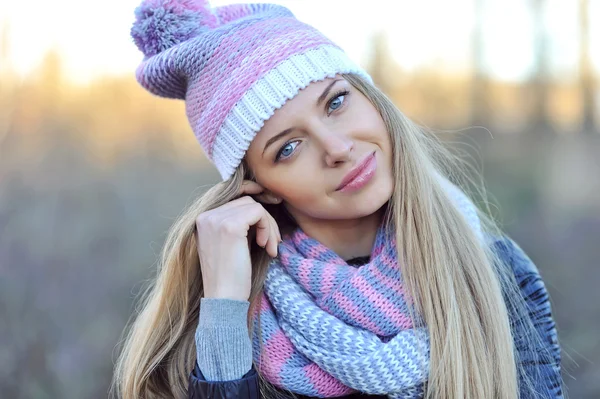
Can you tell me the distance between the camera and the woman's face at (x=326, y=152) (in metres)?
1.43

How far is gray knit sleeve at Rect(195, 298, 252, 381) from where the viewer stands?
1400 millimetres

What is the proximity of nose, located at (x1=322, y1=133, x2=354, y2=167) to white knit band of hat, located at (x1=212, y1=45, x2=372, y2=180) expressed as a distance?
0.14 meters

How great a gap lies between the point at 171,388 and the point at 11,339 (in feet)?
6.27

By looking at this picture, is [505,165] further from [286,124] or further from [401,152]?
[286,124]

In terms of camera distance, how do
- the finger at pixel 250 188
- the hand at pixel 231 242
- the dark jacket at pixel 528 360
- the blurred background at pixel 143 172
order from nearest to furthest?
the dark jacket at pixel 528 360
the hand at pixel 231 242
the finger at pixel 250 188
the blurred background at pixel 143 172

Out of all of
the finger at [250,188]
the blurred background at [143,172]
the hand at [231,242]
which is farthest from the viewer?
the blurred background at [143,172]

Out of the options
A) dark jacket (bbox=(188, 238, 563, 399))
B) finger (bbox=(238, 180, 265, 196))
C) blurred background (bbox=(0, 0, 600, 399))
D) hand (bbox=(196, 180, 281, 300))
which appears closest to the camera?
dark jacket (bbox=(188, 238, 563, 399))

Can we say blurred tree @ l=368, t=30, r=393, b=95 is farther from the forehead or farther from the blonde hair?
the forehead

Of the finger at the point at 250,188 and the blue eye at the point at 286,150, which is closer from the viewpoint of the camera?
the blue eye at the point at 286,150

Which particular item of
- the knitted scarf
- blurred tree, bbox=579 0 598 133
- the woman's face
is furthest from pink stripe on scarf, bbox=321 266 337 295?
blurred tree, bbox=579 0 598 133

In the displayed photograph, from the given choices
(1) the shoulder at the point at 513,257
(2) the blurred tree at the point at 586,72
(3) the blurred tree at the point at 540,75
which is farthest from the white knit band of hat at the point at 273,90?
(2) the blurred tree at the point at 586,72

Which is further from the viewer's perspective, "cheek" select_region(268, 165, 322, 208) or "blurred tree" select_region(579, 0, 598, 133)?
"blurred tree" select_region(579, 0, 598, 133)

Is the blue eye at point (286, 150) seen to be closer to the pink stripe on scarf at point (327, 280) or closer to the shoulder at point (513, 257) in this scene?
the pink stripe on scarf at point (327, 280)

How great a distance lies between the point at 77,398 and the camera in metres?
3.11
